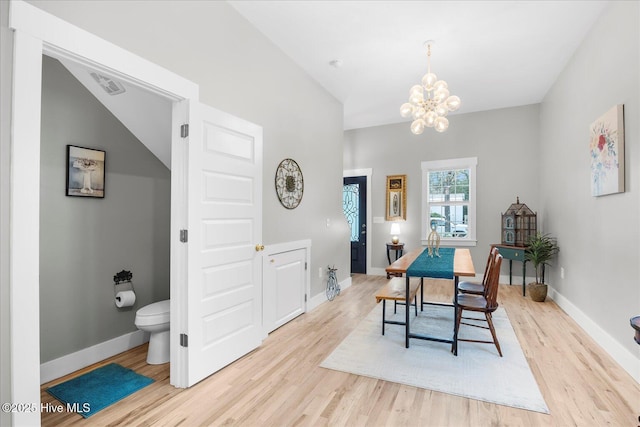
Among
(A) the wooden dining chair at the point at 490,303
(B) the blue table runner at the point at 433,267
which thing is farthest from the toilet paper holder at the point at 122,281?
(A) the wooden dining chair at the point at 490,303

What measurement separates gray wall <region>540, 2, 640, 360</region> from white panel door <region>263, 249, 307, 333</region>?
3.02 m

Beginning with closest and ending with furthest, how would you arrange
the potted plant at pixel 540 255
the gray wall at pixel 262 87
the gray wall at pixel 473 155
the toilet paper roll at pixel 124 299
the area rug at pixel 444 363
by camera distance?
1. the gray wall at pixel 262 87
2. the area rug at pixel 444 363
3. the toilet paper roll at pixel 124 299
4. the potted plant at pixel 540 255
5. the gray wall at pixel 473 155

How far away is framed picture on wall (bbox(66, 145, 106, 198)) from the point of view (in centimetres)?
259

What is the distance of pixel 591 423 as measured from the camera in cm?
187

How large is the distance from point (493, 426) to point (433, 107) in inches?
112

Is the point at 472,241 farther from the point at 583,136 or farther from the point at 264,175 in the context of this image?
the point at 264,175

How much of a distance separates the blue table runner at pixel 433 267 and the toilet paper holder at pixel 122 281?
2.58 meters

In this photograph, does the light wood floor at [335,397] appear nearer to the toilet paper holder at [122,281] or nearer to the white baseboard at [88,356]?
the white baseboard at [88,356]

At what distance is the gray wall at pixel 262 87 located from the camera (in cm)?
202

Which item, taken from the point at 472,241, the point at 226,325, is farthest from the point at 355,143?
the point at 226,325

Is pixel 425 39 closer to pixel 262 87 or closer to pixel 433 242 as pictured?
pixel 262 87

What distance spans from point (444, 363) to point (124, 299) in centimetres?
283

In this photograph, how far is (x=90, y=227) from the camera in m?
2.73

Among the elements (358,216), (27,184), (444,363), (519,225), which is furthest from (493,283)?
(358,216)
